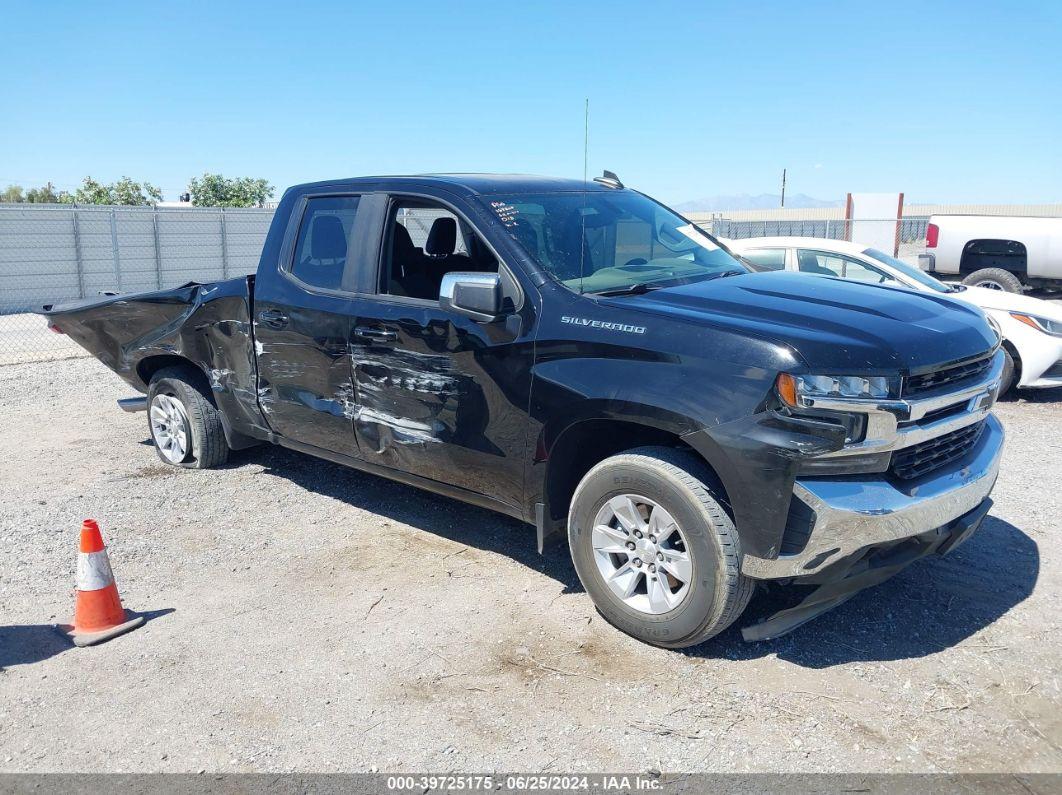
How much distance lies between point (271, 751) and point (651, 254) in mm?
3061

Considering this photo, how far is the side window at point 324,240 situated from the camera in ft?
16.8

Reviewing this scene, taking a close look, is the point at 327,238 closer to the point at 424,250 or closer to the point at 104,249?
the point at 424,250

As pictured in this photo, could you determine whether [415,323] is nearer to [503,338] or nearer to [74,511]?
[503,338]

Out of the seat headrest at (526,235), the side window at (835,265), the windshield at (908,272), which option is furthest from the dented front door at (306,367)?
the windshield at (908,272)

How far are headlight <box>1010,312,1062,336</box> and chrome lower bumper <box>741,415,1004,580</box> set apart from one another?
5.92 m

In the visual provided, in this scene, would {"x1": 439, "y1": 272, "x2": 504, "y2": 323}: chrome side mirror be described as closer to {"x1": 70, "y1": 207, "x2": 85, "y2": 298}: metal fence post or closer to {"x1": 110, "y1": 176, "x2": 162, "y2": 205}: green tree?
{"x1": 70, "y1": 207, "x2": 85, "y2": 298}: metal fence post

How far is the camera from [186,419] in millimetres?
6547

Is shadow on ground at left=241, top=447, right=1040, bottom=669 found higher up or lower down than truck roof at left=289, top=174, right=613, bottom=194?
lower down

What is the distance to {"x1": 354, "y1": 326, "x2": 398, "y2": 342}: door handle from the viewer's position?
469 centimetres

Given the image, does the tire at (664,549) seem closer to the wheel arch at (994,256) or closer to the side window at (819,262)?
the side window at (819,262)

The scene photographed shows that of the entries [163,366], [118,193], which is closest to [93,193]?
[118,193]

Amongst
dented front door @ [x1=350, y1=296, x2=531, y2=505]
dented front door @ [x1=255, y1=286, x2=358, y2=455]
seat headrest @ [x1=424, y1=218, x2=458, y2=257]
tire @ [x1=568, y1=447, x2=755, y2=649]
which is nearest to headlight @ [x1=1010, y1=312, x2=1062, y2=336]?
seat headrest @ [x1=424, y1=218, x2=458, y2=257]

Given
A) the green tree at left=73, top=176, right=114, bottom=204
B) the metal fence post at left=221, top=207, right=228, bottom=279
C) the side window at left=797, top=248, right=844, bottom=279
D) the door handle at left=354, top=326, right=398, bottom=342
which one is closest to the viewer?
the door handle at left=354, top=326, right=398, bottom=342

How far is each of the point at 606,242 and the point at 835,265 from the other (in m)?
5.11
